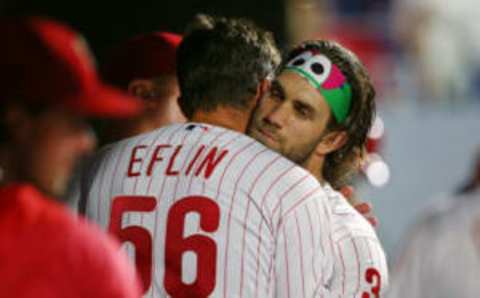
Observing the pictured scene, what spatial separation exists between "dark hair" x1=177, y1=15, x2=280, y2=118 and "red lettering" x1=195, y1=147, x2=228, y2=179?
174 millimetres

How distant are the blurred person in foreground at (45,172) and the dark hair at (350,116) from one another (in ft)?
5.18

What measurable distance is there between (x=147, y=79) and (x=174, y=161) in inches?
43.7

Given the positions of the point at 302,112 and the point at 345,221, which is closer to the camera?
the point at 345,221

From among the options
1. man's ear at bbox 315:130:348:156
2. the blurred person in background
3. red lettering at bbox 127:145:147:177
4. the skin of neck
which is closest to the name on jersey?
red lettering at bbox 127:145:147:177

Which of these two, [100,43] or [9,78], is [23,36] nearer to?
[9,78]

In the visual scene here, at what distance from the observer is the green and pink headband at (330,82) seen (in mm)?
4020

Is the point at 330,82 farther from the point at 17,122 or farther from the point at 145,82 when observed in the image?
the point at 17,122

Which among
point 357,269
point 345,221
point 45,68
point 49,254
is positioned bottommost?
point 357,269

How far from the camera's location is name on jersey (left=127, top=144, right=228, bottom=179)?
3.59 m

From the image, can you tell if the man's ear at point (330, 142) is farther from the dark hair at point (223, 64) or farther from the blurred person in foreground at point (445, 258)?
the blurred person in foreground at point (445, 258)

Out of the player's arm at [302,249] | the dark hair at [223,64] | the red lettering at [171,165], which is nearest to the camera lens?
the player's arm at [302,249]

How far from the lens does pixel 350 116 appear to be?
407cm

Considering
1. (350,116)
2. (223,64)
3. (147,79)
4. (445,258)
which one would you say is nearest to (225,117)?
(223,64)

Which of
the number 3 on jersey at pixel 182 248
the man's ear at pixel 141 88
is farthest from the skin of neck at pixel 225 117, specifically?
the man's ear at pixel 141 88
